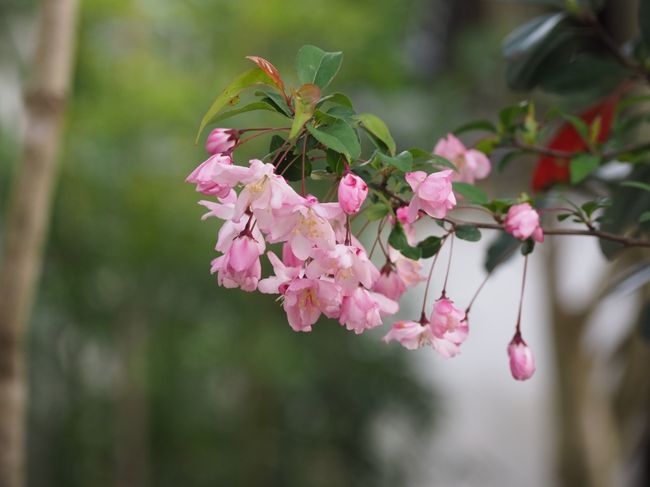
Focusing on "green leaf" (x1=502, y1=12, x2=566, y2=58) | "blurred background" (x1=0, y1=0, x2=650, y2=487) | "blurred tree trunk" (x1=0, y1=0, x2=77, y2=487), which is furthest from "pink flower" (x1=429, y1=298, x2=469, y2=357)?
"blurred background" (x1=0, y1=0, x2=650, y2=487)

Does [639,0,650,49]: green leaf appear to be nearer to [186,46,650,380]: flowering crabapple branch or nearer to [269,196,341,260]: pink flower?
[186,46,650,380]: flowering crabapple branch

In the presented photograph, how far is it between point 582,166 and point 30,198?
56 cm

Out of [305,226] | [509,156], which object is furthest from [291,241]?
[509,156]

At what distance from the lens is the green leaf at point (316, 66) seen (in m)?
0.49

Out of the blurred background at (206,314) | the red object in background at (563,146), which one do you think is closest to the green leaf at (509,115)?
the red object in background at (563,146)

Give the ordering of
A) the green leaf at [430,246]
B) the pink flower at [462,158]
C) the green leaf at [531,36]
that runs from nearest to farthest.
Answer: the green leaf at [430,246] → the pink flower at [462,158] → the green leaf at [531,36]

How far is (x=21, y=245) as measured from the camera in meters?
0.89

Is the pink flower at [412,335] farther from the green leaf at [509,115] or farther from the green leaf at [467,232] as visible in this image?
the green leaf at [509,115]

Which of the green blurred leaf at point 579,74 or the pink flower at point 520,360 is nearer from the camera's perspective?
the pink flower at point 520,360

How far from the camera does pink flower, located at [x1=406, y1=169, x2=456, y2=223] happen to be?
17.8 inches

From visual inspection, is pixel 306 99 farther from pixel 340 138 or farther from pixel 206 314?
pixel 206 314

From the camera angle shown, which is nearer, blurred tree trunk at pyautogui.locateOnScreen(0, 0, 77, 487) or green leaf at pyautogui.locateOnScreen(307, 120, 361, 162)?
green leaf at pyautogui.locateOnScreen(307, 120, 361, 162)

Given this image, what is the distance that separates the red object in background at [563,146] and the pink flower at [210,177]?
1.51ft

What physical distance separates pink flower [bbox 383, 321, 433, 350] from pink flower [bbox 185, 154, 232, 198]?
0.15m
